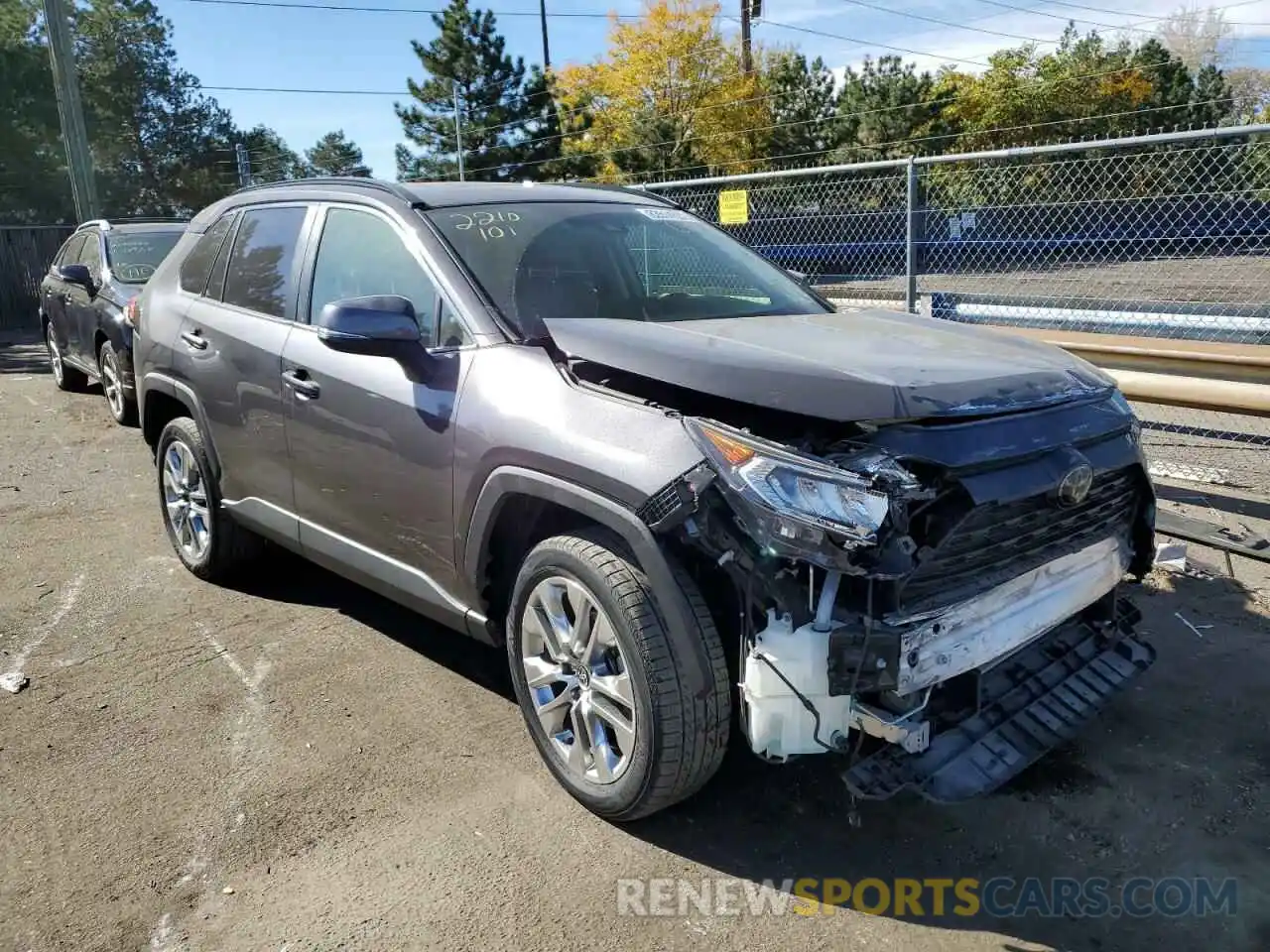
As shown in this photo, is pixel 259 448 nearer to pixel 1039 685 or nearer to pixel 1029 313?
pixel 1039 685

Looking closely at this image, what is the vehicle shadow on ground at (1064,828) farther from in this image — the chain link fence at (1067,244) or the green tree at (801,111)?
the green tree at (801,111)

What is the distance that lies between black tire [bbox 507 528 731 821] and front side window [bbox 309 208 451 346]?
99cm

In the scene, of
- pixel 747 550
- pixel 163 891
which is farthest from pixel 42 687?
pixel 747 550

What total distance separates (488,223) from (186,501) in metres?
2.32

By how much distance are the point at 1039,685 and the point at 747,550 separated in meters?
1.16

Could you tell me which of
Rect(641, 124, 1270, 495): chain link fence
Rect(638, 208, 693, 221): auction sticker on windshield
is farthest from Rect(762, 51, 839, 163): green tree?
Rect(638, 208, 693, 221): auction sticker on windshield

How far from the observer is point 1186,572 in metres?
4.82

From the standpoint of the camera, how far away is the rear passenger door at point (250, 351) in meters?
3.96

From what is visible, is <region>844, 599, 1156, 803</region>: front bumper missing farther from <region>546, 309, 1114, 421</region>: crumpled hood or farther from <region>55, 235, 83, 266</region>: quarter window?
<region>55, 235, 83, 266</region>: quarter window

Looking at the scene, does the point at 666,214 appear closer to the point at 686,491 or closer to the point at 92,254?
the point at 686,491

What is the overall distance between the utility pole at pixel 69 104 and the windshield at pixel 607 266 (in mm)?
13579

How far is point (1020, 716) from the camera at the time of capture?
2801mm

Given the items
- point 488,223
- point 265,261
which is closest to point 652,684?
point 488,223

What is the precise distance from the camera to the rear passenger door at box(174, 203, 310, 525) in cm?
396
